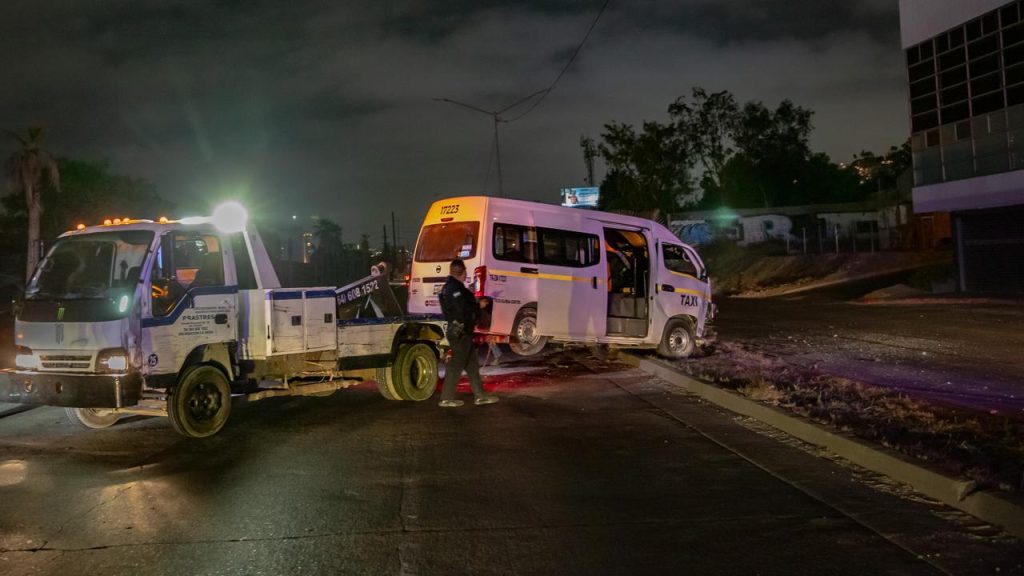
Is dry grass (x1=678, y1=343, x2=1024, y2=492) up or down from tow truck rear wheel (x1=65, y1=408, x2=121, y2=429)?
down

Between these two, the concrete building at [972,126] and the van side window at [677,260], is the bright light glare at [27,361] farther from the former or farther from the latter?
the concrete building at [972,126]

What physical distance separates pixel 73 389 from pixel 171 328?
1.05 m

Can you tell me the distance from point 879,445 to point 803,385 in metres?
3.72

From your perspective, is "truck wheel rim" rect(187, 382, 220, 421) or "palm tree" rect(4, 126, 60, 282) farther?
"palm tree" rect(4, 126, 60, 282)

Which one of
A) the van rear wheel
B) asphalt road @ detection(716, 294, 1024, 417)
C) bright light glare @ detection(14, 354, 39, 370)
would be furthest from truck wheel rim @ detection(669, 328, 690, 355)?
bright light glare @ detection(14, 354, 39, 370)

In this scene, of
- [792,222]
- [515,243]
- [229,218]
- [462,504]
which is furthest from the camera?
[792,222]

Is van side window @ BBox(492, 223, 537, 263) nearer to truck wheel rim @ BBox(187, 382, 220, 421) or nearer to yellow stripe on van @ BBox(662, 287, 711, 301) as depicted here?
yellow stripe on van @ BBox(662, 287, 711, 301)

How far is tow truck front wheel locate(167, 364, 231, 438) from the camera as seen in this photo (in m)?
8.66

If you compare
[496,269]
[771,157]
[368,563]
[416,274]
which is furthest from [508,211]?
[771,157]

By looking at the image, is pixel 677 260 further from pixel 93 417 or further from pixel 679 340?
pixel 93 417

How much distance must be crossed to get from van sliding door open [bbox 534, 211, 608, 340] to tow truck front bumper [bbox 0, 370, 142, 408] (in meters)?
6.67

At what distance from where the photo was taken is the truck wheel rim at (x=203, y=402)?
8.90 m

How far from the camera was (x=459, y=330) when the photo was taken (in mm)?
10523

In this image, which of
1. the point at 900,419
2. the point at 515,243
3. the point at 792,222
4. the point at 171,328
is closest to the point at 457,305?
the point at 515,243
